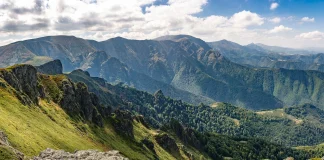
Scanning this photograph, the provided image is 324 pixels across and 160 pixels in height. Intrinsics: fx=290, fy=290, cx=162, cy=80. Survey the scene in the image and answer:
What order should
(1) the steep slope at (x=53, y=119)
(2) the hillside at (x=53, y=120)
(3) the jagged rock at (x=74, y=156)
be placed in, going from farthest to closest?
1. (1) the steep slope at (x=53, y=119)
2. (2) the hillside at (x=53, y=120)
3. (3) the jagged rock at (x=74, y=156)

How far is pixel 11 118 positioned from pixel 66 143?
64.1ft

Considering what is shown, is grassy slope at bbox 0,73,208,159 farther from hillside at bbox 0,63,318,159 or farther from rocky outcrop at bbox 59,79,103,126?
rocky outcrop at bbox 59,79,103,126

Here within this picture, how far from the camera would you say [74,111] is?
155500 millimetres

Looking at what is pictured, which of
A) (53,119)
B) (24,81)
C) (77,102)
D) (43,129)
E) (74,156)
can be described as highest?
(24,81)

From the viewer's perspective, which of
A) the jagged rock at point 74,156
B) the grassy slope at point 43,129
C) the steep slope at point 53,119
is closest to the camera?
the jagged rock at point 74,156

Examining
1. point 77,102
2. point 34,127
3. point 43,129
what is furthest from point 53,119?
point 77,102

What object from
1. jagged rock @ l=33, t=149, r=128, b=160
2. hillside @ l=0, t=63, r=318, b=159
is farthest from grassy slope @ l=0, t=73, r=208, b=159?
jagged rock @ l=33, t=149, r=128, b=160

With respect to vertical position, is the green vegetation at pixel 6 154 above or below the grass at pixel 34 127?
above

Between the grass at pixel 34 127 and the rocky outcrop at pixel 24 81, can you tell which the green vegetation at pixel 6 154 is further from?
the rocky outcrop at pixel 24 81

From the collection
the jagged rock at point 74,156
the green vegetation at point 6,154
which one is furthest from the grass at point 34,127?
the green vegetation at point 6,154

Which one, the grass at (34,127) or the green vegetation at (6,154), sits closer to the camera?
the green vegetation at (6,154)

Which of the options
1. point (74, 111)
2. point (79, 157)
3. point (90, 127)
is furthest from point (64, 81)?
point (79, 157)

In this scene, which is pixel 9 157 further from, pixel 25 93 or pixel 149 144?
pixel 149 144

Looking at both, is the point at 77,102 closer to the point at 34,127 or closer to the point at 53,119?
the point at 53,119
